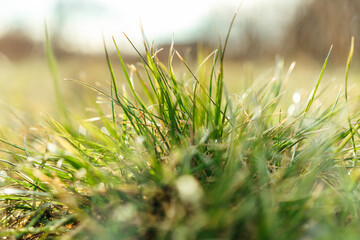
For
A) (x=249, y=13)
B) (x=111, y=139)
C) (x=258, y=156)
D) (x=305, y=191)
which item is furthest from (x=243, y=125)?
(x=249, y=13)

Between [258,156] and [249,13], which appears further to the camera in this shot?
[249,13]

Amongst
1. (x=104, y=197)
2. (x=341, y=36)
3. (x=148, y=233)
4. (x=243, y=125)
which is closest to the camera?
(x=148, y=233)

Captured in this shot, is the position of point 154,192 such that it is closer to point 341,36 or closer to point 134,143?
point 134,143

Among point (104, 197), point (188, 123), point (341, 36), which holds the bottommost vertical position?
point (341, 36)

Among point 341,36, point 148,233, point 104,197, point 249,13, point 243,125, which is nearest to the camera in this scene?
point 148,233

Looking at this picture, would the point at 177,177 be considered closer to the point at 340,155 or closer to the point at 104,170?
the point at 104,170

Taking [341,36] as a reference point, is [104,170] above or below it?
above

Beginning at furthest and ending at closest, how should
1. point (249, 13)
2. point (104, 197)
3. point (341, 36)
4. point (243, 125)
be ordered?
point (249, 13) < point (341, 36) < point (243, 125) < point (104, 197)

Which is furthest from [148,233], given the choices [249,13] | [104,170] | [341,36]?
[249,13]

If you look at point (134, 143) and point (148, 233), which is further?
point (134, 143)
